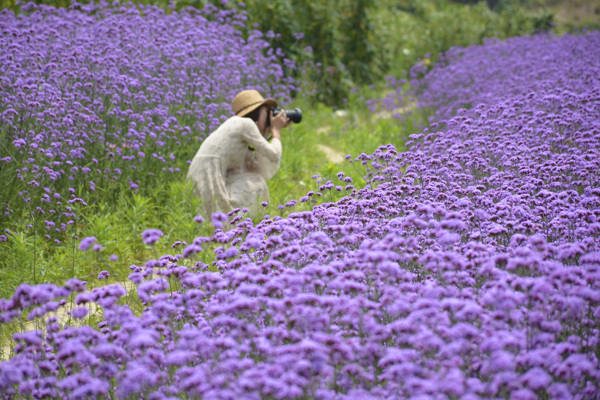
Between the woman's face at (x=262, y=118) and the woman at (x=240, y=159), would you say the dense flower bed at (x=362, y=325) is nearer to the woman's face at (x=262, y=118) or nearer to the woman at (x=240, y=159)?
the woman at (x=240, y=159)

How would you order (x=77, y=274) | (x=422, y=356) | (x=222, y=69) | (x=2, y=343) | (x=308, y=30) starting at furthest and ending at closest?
(x=308, y=30), (x=222, y=69), (x=77, y=274), (x=2, y=343), (x=422, y=356)

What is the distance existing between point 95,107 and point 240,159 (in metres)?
1.91

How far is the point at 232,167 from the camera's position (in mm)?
5867

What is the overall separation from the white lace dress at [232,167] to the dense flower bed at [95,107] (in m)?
0.77

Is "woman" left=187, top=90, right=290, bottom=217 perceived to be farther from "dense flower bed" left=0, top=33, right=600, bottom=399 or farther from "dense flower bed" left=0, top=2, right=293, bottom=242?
"dense flower bed" left=0, top=33, right=600, bottom=399

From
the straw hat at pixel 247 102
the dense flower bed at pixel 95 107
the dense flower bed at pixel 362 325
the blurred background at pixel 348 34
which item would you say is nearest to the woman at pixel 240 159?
the straw hat at pixel 247 102

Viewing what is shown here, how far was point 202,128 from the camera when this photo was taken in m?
6.92

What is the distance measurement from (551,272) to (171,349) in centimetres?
197

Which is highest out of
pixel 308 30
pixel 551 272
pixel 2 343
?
pixel 308 30

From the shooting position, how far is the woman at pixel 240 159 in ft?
18.1

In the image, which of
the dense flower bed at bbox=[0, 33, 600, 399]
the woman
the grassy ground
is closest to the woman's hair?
the woman

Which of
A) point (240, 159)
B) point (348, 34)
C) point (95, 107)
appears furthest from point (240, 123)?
point (348, 34)

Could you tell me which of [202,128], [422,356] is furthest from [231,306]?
[202,128]

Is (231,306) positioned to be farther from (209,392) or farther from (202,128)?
(202,128)
